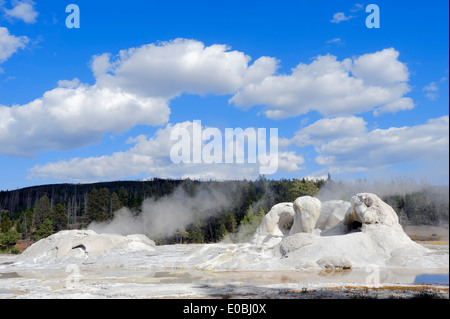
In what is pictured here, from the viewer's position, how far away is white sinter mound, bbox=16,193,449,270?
19.5 meters

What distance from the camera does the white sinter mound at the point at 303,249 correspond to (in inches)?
770

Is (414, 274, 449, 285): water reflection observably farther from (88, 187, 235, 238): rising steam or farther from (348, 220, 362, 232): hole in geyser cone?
(88, 187, 235, 238): rising steam

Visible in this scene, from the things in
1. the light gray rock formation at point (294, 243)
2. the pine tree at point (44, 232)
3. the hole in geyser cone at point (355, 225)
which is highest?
the hole in geyser cone at point (355, 225)

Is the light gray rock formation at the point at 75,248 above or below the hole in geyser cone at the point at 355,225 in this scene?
below

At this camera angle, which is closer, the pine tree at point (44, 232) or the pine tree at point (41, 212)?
the pine tree at point (44, 232)

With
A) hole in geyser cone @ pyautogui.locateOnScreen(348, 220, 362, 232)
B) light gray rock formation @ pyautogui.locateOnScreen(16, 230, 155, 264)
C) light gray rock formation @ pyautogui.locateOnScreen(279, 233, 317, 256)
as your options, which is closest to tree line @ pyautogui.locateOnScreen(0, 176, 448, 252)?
hole in geyser cone @ pyautogui.locateOnScreen(348, 220, 362, 232)

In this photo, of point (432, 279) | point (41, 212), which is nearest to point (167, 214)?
point (41, 212)

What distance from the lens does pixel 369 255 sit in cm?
2027

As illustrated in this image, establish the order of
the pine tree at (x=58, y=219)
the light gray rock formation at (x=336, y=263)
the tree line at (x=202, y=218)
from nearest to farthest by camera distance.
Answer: the light gray rock formation at (x=336, y=263) → the tree line at (x=202, y=218) → the pine tree at (x=58, y=219)

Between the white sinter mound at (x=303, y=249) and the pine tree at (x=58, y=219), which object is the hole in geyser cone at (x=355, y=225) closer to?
the white sinter mound at (x=303, y=249)

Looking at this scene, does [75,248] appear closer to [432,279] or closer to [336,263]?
[336,263]

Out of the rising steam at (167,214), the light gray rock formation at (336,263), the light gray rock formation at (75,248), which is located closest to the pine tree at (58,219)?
the rising steam at (167,214)
